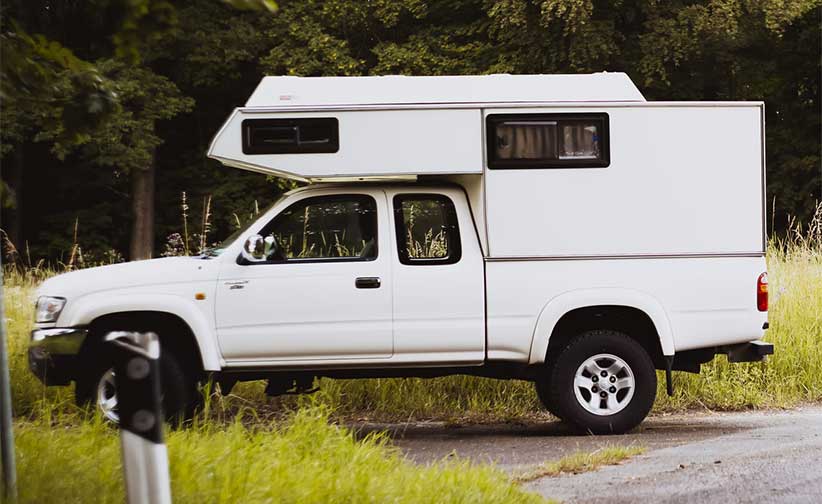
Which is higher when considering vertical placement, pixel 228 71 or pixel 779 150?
pixel 228 71

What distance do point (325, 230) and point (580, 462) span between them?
8.50 feet

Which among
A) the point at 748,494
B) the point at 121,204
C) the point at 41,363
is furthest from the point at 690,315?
the point at 121,204

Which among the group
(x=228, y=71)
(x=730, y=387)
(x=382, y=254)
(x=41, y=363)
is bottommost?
(x=730, y=387)

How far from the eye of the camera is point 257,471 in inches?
212

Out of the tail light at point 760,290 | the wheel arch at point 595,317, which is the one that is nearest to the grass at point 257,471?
the wheel arch at point 595,317

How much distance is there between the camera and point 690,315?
28.2 ft

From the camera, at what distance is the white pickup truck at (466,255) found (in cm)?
824

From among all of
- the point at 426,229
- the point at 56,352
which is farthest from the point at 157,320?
the point at 426,229

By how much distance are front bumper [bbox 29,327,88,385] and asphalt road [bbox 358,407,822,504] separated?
93.8 inches

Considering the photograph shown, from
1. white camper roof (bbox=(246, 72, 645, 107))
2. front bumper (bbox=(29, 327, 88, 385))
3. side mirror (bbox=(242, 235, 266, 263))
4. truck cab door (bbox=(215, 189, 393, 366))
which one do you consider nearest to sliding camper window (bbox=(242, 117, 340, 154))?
white camper roof (bbox=(246, 72, 645, 107))

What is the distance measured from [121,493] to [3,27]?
2.43 metres

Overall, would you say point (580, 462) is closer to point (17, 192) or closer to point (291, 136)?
point (291, 136)

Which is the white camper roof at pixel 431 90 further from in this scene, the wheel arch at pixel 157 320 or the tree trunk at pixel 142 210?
the tree trunk at pixel 142 210

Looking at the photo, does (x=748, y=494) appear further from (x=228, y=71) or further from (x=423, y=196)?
(x=228, y=71)
